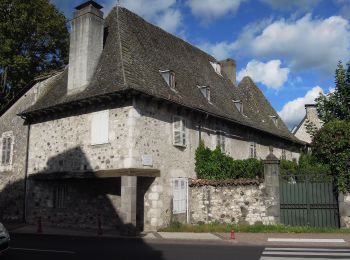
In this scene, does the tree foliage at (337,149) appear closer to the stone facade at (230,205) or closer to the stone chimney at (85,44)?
the stone facade at (230,205)

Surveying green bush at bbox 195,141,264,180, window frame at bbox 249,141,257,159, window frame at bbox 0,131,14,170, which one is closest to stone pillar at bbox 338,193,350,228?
green bush at bbox 195,141,264,180

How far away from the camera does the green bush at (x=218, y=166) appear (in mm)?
19141

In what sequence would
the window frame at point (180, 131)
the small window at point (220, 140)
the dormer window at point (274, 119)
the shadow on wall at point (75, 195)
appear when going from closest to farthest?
1. the shadow on wall at point (75, 195)
2. the window frame at point (180, 131)
3. the small window at point (220, 140)
4. the dormer window at point (274, 119)

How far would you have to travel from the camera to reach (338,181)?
1542 cm

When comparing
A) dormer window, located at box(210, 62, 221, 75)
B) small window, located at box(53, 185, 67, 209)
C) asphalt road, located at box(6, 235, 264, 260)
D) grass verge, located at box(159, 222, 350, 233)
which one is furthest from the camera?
dormer window, located at box(210, 62, 221, 75)

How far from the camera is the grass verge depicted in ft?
49.5

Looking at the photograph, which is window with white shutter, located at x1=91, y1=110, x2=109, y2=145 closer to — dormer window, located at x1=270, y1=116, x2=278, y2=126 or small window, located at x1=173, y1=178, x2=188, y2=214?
small window, located at x1=173, y1=178, x2=188, y2=214

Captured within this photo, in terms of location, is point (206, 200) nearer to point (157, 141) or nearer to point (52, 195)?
point (157, 141)

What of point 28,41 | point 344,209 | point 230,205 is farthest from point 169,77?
point 28,41

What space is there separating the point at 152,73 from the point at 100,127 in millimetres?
3442

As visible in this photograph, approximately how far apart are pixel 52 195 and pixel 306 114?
27924 millimetres

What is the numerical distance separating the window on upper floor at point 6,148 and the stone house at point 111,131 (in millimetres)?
56

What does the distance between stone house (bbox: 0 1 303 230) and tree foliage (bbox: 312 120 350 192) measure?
18.6 feet

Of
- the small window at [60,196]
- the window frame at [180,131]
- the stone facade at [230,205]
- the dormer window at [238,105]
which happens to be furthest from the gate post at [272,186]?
the small window at [60,196]
